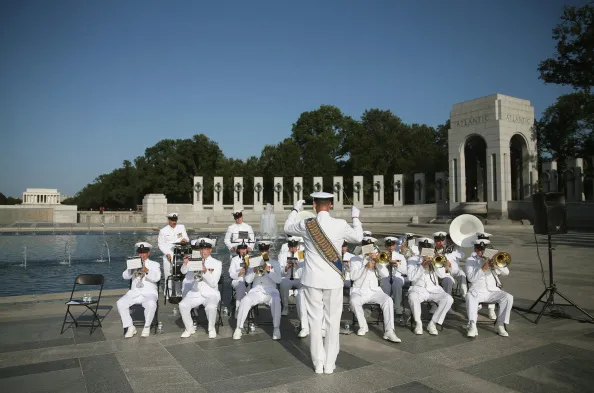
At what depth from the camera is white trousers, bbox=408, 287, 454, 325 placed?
26.3ft

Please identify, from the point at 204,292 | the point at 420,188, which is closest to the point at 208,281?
the point at 204,292

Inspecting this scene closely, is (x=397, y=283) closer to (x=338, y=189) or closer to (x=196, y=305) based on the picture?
(x=196, y=305)

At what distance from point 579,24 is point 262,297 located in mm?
37951

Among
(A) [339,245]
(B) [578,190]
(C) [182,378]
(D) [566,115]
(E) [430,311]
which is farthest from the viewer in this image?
(D) [566,115]

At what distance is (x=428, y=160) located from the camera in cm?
6134

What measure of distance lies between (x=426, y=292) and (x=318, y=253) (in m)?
3.11

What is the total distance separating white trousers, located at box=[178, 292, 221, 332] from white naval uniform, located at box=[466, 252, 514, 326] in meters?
4.65

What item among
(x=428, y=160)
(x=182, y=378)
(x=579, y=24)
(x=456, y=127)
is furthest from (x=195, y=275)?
(x=428, y=160)

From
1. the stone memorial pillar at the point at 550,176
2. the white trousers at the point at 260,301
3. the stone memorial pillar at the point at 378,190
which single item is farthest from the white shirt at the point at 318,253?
the stone memorial pillar at the point at 378,190

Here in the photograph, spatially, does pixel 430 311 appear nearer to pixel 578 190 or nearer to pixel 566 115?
pixel 578 190

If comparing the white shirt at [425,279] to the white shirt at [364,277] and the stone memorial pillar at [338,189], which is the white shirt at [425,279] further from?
the stone memorial pillar at [338,189]

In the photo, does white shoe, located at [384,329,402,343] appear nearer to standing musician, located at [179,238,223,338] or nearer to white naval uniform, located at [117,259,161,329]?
standing musician, located at [179,238,223,338]

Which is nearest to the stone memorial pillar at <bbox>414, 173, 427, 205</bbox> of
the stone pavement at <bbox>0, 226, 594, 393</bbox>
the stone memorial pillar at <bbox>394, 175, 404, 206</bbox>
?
the stone memorial pillar at <bbox>394, 175, 404, 206</bbox>

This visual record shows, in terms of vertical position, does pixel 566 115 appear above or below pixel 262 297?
above
